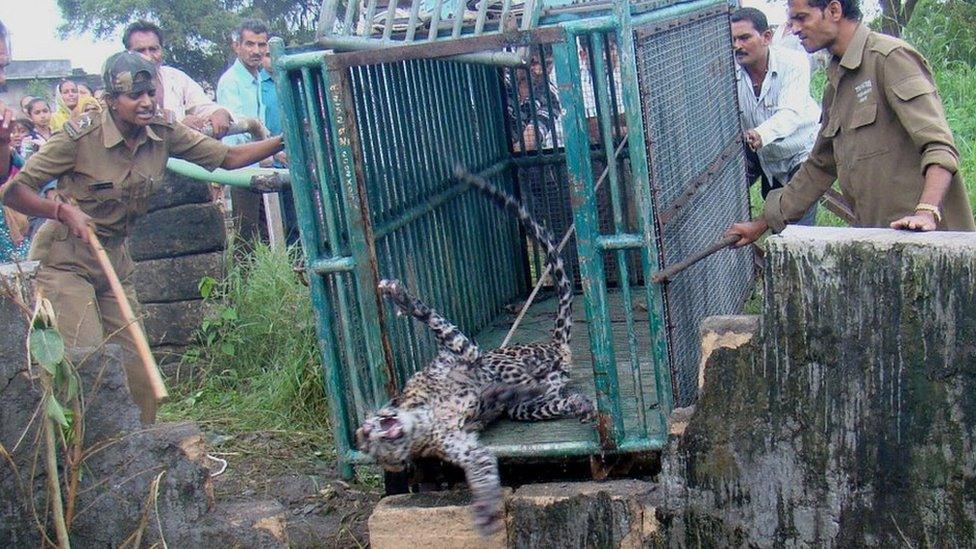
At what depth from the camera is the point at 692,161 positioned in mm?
5758

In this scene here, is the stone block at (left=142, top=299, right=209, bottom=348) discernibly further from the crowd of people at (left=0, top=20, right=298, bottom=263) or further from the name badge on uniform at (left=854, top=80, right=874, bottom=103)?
the name badge on uniform at (left=854, top=80, right=874, bottom=103)

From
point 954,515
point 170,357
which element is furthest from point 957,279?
point 170,357

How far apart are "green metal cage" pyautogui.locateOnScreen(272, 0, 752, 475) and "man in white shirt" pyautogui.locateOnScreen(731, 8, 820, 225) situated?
0.47 metres

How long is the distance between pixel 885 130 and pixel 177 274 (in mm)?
5080

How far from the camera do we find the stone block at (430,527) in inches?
185

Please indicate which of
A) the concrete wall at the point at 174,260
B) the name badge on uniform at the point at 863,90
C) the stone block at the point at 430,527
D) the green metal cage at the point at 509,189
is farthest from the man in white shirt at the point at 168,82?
the name badge on uniform at the point at 863,90

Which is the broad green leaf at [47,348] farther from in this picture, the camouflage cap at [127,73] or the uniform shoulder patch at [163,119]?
the uniform shoulder patch at [163,119]

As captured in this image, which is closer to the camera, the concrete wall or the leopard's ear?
the leopard's ear

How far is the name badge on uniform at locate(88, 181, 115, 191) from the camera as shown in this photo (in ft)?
19.3

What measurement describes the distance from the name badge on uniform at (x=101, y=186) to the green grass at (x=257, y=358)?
65.8 inches

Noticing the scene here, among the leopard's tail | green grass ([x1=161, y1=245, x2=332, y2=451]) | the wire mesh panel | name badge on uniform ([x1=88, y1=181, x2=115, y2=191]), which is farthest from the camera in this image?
green grass ([x1=161, y1=245, x2=332, y2=451])

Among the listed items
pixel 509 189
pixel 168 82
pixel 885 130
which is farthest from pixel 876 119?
pixel 168 82


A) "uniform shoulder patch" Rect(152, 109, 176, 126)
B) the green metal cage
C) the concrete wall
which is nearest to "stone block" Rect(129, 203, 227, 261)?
the concrete wall

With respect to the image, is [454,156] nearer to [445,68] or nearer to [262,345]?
[445,68]
